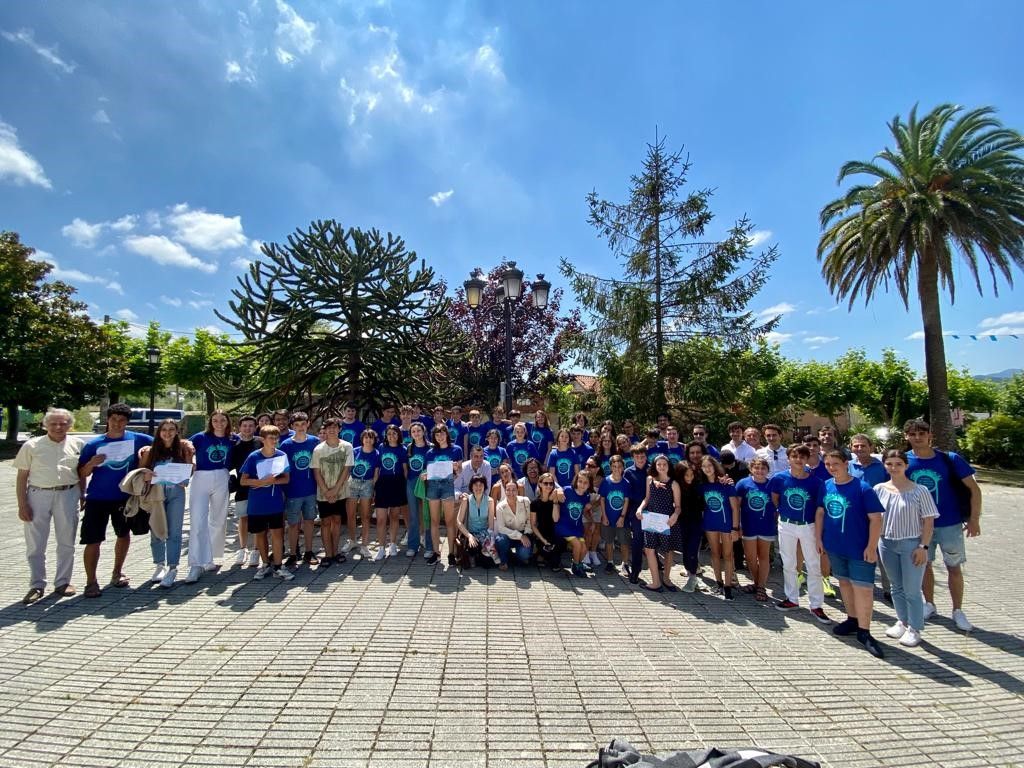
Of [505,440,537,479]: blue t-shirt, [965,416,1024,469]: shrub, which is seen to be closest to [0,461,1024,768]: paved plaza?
[505,440,537,479]: blue t-shirt

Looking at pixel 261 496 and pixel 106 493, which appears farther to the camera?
pixel 261 496

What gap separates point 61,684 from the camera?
3.39m

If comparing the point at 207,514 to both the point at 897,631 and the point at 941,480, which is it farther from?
the point at 941,480

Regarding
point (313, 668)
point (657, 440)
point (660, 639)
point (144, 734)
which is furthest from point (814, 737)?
point (657, 440)

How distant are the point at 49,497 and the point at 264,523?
6.68 ft

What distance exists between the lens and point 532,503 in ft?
21.8

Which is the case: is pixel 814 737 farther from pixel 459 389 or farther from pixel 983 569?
pixel 459 389

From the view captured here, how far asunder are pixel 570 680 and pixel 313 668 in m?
1.90

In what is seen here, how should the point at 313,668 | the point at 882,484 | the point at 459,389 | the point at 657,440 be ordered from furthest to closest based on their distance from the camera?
1. the point at 459,389
2. the point at 657,440
3. the point at 882,484
4. the point at 313,668

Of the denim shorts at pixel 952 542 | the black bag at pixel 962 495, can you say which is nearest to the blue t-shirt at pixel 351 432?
the denim shorts at pixel 952 542

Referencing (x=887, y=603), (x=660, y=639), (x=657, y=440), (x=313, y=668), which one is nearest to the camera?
(x=313, y=668)

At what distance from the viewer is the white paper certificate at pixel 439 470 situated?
6.47 metres

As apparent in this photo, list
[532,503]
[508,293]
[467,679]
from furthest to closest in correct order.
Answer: [508,293], [532,503], [467,679]

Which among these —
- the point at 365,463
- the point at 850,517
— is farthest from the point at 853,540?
the point at 365,463
